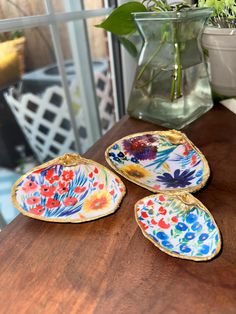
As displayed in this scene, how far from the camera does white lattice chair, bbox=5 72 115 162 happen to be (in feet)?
2.65

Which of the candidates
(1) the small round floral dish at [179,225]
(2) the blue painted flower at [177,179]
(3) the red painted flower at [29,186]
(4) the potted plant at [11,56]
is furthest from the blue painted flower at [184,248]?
(4) the potted plant at [11,56]

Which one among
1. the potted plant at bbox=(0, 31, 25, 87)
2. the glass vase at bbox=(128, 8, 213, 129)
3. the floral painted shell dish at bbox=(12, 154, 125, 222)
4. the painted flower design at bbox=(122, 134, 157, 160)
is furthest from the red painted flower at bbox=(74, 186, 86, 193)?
the potted plant at bbox=(0, 31, 25, 87)

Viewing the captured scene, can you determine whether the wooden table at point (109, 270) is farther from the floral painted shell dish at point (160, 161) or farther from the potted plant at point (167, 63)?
the potted plant at point (167, 63)

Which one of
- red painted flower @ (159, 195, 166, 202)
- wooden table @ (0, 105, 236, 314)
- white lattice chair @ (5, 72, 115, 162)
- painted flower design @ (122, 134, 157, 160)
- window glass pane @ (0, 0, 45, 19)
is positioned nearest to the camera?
wooden table @ (0, 105, 236, 314)

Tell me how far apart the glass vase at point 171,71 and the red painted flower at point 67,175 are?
8.7 inches

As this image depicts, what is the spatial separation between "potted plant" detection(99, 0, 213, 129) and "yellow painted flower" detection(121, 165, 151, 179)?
5.4 inches

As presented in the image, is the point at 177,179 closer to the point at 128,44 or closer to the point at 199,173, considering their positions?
the point at 199,173

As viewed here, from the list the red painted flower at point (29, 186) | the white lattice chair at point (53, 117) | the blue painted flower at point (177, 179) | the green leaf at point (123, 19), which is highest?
the green leaf at point (123, 19)

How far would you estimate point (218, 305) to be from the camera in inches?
9.2

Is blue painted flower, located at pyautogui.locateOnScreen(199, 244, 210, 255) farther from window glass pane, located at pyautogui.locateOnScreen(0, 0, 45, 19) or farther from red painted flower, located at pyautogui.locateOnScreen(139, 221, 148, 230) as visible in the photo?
window glass pane, located at pyautogui.locateOnScreen(0, 0, 45, 19)

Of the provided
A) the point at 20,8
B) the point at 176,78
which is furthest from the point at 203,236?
the point at 20,8

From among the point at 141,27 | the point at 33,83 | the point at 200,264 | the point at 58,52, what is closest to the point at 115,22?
the point at 141,27

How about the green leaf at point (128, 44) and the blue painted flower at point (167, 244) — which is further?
the green leaf at point (128, 44)

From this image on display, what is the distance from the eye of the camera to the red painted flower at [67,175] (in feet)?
1.26
